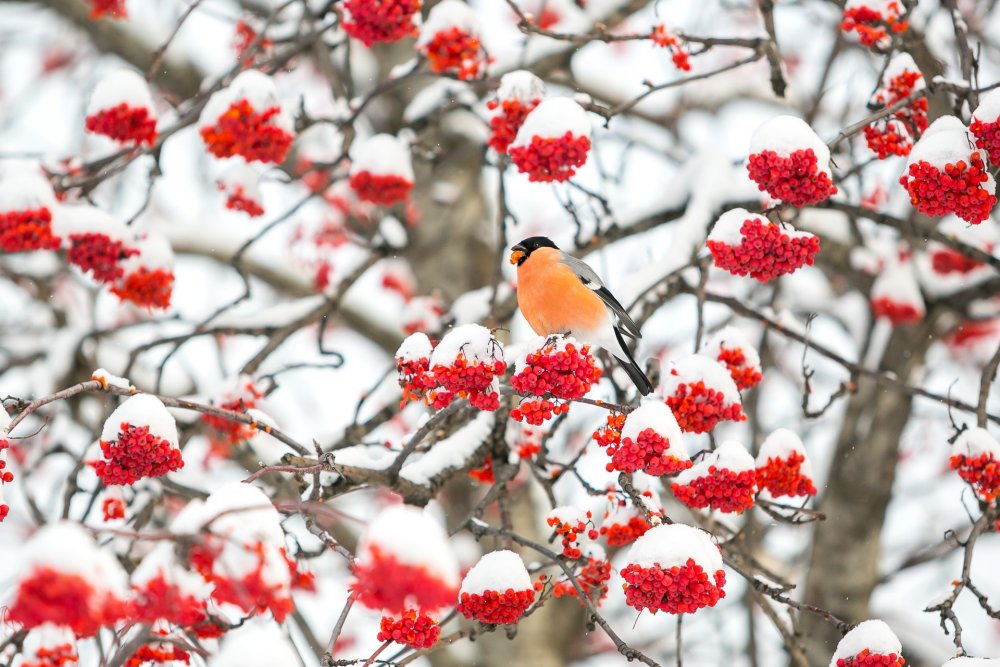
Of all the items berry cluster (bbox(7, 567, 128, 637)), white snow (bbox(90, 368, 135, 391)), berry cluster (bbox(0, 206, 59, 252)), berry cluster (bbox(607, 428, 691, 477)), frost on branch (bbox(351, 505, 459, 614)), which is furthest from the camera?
berry cluster (bbox(0, 206, 59, 252))

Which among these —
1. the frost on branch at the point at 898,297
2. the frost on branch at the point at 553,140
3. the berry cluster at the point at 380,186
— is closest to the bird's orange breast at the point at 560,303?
the frost on branch at the point at 553,140

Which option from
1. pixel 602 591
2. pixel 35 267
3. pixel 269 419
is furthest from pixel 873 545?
pixel 35 267

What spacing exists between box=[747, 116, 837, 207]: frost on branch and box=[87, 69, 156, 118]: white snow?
213cm

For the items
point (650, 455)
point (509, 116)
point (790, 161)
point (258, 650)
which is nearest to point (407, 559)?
point (258, 650)

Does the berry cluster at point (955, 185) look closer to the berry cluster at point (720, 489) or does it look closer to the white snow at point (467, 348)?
the berry cluster at point (720, 489)

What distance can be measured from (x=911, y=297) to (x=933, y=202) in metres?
2.27

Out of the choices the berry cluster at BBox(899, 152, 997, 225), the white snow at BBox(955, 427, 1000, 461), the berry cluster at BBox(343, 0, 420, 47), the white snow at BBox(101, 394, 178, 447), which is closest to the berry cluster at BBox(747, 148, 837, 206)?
the berry cluster at BBox(899, 152, 997, 225)

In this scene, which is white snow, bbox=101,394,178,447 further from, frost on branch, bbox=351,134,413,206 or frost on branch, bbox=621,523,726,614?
frost on branch, bbox=351,134,413,206

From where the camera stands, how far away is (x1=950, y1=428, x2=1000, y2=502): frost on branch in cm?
297

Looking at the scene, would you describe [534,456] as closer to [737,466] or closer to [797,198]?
[737,466]

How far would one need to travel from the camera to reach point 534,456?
3.63m

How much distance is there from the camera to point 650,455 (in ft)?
8.02

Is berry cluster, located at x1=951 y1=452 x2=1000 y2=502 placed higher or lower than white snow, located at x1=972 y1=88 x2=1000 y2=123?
lower

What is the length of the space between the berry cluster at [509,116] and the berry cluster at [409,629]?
1.63 meters
